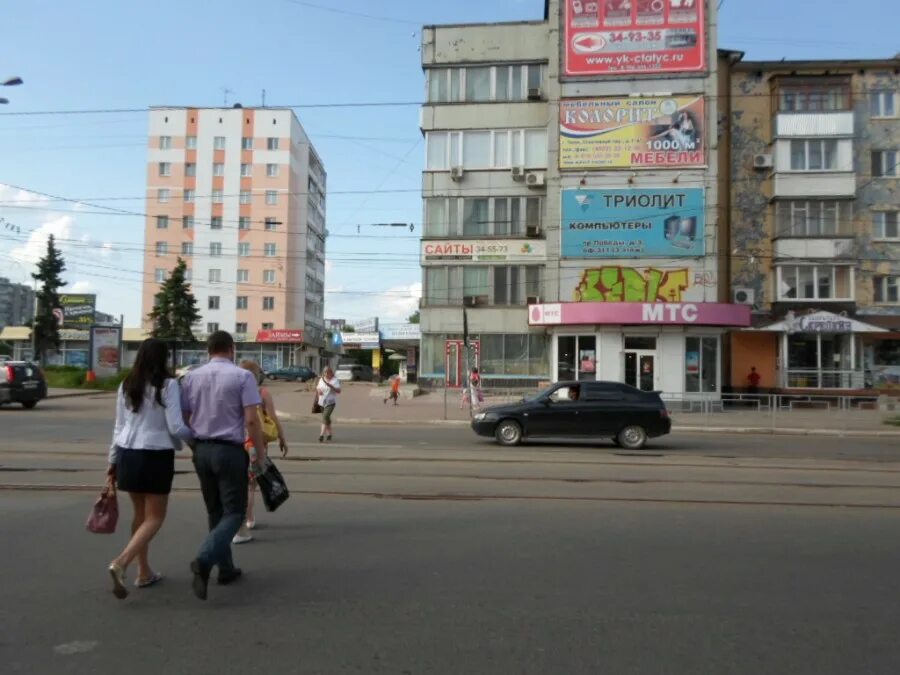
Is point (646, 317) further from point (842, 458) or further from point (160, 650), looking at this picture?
point (160, 650)

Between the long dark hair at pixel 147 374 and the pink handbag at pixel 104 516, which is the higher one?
the long dark hair at pixel 147 374

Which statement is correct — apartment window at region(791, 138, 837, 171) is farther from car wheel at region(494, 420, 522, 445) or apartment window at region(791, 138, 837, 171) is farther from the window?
car wheel at region(494, 420, 522, 445)

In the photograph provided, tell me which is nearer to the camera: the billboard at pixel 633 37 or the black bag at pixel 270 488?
the black bag at pixel 270 488

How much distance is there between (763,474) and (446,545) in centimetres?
704

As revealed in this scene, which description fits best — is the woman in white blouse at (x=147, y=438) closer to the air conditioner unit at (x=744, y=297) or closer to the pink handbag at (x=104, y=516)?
the pink handbag at (x=104, y=516)

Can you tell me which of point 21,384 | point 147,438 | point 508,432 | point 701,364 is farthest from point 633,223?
point 147,438

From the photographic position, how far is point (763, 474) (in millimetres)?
11625

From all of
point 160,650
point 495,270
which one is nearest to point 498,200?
point 495,270

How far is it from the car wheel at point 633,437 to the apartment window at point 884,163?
84.6 feet

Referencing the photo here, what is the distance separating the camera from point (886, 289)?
112ft

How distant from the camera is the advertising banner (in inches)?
1431

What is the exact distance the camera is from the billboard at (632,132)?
3284cm

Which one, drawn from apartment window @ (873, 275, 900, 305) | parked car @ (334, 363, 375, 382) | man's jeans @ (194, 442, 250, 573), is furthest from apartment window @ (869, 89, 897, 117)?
parked car @ (334, 363, 375, 382)

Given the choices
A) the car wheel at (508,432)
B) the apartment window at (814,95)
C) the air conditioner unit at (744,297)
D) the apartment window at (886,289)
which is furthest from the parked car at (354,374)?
the car wheel at (508,432)
